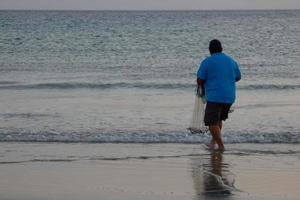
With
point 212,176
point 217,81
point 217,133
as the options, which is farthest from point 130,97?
point 212,176

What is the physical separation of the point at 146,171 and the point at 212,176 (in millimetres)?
774

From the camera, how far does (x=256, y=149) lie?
34.0 ft

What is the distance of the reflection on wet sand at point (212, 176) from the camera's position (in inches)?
283

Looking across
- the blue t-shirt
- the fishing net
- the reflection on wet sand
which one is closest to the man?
the blue t-shirt

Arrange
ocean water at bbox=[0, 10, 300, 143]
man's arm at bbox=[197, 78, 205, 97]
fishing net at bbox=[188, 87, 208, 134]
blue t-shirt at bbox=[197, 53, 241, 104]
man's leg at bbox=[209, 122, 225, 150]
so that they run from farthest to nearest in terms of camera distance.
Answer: ocean water at bbox=[0, 10, 300, 143], fishing net at bbox=[188, 87, 208, 134], man's leg at bbox=[209, 122, 225, 150], man's arm at bbox=[197, 78, 205, 97], blue t-shirt at bbox=[197, 53, 241, 104]

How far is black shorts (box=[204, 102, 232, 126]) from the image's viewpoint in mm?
9617

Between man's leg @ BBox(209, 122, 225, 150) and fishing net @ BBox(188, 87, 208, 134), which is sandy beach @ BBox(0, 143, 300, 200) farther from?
fishing net @ BBox(188, 87, 208, 134)

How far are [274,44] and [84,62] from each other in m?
15.7

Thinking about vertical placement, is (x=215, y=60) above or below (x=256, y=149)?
above

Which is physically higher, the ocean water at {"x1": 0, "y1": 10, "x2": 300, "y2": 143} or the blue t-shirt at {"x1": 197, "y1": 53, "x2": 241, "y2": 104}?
the blue t-shirt at {"x1": 197, "y1": 53, "x2": 241, "y2": 104}

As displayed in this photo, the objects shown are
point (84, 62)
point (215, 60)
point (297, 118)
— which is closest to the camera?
point (215, 60)

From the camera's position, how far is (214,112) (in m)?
9.64

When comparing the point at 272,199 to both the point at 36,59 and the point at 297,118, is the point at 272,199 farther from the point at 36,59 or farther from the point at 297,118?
the point at 36,59

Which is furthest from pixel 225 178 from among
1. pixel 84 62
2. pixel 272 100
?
pixel 84 62
